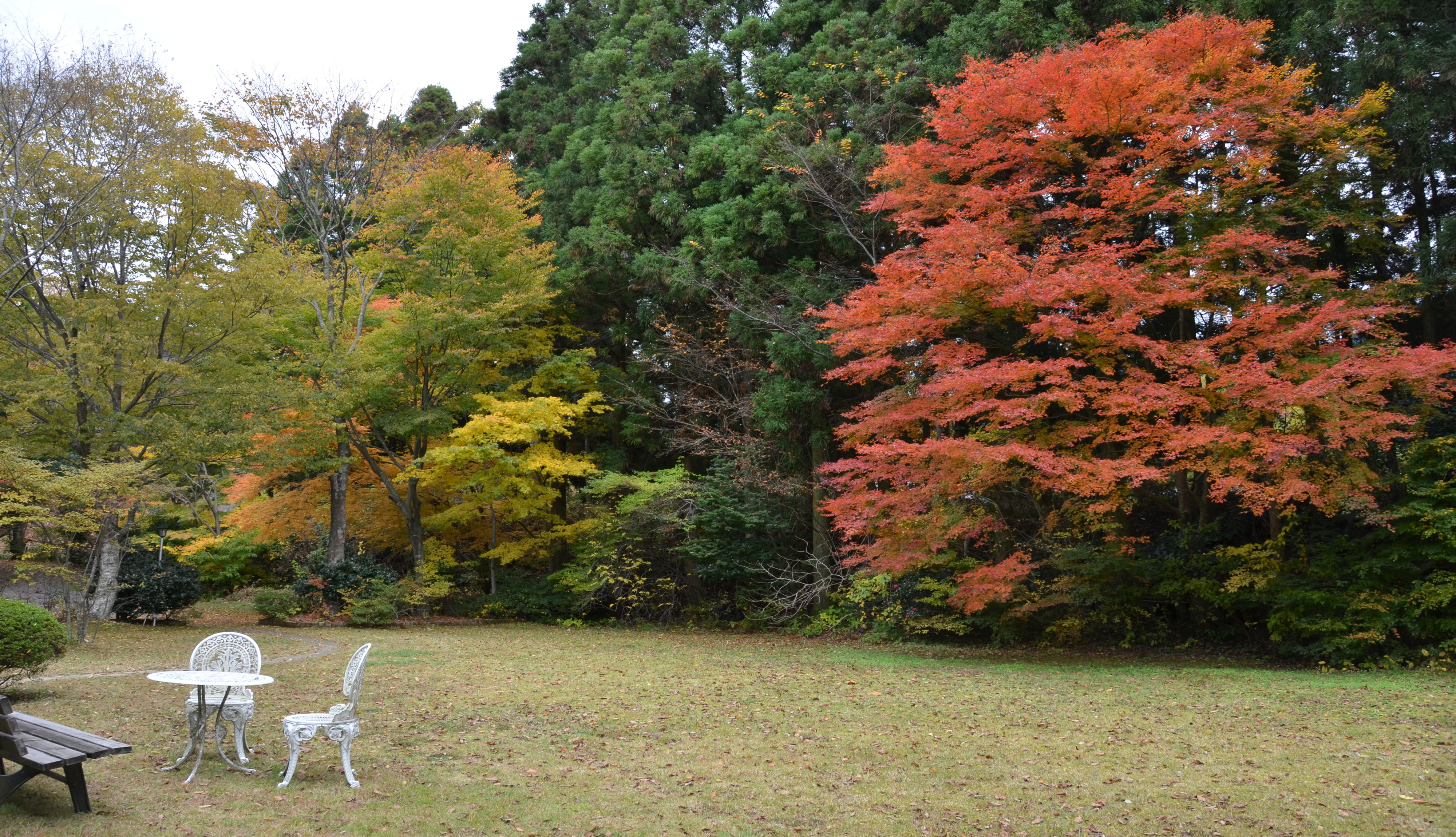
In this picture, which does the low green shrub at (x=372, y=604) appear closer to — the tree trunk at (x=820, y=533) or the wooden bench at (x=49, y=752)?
the tree trunk at (x=820, y=533)

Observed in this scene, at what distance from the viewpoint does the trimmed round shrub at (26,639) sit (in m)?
6.28

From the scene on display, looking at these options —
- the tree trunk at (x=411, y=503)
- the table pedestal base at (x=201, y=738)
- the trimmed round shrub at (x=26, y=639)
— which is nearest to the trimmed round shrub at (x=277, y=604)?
the tree trunk at (x=411, y=503)

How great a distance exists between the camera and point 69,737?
4.46 m

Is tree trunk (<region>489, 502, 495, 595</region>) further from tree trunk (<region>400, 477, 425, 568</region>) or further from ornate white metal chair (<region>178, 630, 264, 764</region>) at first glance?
ornate white metal chair (<region>178, 630, 264, 764</region>)

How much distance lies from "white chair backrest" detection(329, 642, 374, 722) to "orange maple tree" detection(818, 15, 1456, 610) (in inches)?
256

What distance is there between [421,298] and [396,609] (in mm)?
6139

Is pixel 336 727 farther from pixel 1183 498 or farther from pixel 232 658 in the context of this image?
pixel 1183 498

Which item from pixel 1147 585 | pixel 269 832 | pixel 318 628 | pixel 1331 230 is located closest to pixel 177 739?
pixel 269 832

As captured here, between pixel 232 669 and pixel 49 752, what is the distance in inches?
57.4

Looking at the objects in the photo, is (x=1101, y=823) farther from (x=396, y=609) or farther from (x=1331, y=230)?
(x=396, y=609)

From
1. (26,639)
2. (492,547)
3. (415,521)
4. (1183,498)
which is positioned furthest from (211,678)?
(492,547)

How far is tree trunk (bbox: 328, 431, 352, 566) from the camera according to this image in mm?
17141

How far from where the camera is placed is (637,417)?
723 inches

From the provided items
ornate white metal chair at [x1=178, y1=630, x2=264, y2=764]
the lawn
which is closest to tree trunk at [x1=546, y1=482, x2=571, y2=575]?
the lawn
